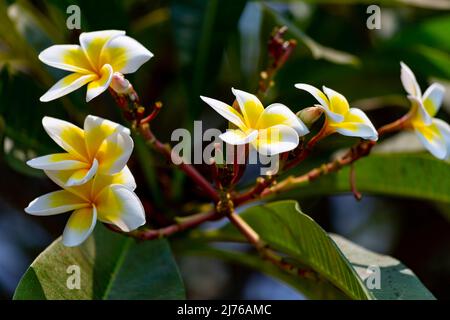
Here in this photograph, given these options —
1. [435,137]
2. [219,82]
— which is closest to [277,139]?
[435,137]

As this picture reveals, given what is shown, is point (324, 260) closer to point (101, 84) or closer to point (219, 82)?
point (101, 84)

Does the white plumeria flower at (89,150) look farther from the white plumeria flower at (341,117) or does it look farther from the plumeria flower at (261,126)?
the white plumeria flower at (341,117)

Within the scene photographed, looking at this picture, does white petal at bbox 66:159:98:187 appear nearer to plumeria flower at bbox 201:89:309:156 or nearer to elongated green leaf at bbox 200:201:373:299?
plumeria flower at bbox 201:89:309:156

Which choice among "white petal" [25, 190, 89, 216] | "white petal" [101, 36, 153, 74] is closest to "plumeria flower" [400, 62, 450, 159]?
"white petal" [101, 36, 153, 74]

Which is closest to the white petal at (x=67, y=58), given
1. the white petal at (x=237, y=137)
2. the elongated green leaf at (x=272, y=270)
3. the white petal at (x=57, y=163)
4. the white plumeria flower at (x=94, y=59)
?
the white plumeria flower at (x=94, y=59)

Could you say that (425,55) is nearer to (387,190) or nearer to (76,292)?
(387,190)
